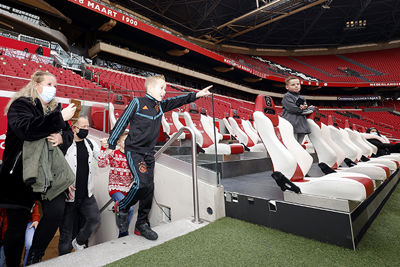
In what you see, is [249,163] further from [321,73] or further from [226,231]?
[321,73]

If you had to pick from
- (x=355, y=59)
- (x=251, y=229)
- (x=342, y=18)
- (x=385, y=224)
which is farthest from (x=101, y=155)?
(x=355, y=59)

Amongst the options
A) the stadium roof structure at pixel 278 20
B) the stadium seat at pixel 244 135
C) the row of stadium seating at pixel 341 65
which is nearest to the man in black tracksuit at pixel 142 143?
the stadium seat at pixel 244 135

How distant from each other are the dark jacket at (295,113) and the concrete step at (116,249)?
1440 millimetres

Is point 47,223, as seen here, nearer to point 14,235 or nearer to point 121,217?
point 14,235

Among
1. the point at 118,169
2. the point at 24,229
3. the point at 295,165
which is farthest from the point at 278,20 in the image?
the point at 24,229

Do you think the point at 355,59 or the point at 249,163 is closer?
the point at 249,163

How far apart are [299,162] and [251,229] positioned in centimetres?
68

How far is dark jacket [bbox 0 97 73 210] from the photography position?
1.08m

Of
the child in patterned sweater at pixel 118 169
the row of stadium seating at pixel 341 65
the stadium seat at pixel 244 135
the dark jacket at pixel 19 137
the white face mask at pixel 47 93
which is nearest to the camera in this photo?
the dark jacket at pixel 19 137

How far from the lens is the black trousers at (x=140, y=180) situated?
4.70 ft

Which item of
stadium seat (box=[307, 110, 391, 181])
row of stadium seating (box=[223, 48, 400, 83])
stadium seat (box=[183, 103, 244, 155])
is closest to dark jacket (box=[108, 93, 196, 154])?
stadium seat (box=[183, 103, 244, 155])

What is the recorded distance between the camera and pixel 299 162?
5.81ft

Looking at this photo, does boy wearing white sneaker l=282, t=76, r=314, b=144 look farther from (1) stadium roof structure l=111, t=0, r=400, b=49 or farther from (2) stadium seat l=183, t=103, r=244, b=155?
(1) stadium roof structure l=111, t=0, r=400, b=49

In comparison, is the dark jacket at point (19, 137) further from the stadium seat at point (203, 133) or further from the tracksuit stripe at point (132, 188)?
the stadium seat at point (203, 133)
